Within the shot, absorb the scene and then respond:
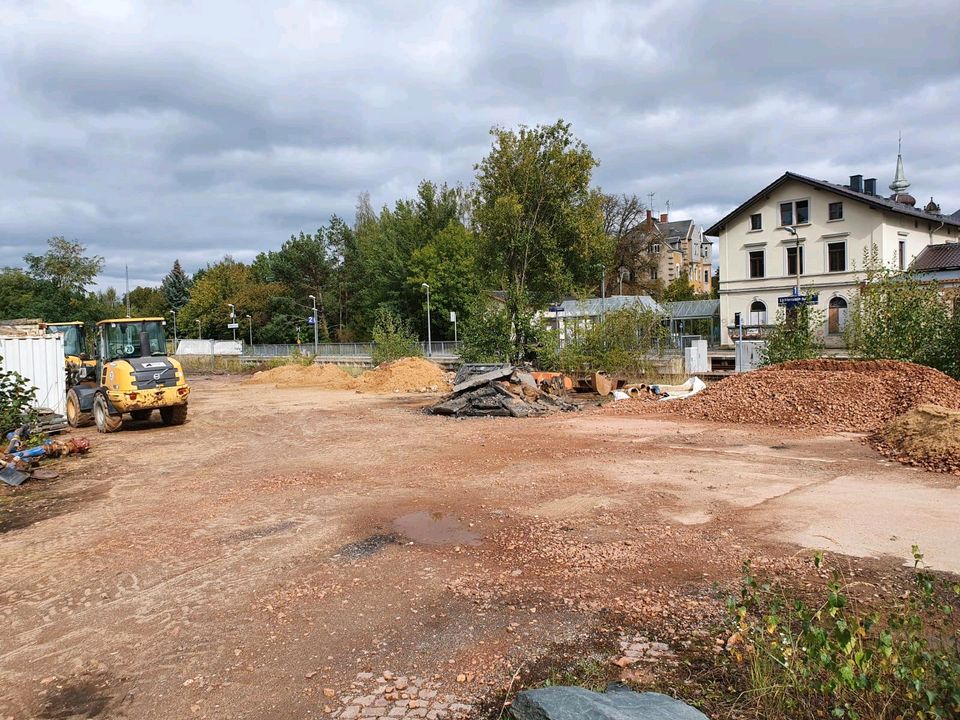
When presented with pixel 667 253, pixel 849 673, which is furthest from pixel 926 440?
pixel 667 253

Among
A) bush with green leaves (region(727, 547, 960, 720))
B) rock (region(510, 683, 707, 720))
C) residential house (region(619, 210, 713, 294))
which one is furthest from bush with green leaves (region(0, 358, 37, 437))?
residential house (region(619, 210, 713, 294))

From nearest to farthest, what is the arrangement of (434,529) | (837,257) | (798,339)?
(434,529)
(798,339)
(837,257)

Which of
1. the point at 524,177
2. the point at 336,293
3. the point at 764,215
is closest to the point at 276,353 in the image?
the point at 336,293

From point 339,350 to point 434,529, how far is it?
5380cm

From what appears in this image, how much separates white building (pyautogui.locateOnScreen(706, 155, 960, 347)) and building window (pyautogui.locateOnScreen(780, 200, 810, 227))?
6cm

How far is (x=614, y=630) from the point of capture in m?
4.90

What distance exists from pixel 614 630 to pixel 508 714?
1482mm

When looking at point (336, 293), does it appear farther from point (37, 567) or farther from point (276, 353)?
point (37, 567)

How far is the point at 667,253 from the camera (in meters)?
86.1

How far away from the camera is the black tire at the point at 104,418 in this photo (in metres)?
16.8

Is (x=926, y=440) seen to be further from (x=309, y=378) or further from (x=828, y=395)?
(x=309, y=378)

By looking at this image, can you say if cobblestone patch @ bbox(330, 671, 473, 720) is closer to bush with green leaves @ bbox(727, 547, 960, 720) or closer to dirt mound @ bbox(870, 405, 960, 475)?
bush with green leaves @ bbox(727, 547, 960, 720)

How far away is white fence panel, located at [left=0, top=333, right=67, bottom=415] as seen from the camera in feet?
52.8

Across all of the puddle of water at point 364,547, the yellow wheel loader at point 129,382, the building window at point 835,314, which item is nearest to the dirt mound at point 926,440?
the puddle of water at point 364,547
